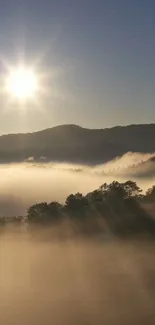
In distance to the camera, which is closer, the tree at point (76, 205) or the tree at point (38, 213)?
the tree at point (76, 205)

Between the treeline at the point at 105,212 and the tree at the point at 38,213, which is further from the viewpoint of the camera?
the tree at the point at 38,213

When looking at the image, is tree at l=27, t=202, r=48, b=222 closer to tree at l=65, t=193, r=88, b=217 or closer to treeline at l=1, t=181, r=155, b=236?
treeline at l=1, t=181, r=155, b=236

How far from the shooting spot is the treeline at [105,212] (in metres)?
65.4

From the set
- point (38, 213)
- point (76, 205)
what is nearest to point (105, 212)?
point (76, 205)

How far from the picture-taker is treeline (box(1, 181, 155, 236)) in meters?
65.4

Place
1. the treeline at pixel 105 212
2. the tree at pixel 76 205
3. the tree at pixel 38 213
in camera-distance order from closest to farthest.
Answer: the treeline at pixel 105 212, the tree at pixel 76 205, the tree at pixel 38 213

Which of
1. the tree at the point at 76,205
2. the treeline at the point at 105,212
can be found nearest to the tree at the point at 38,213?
the treeline at the point at 105,212

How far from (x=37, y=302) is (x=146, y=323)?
12356mm

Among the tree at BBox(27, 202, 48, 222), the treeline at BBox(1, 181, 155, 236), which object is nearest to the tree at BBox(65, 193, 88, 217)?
the treeline at BBox(1, 181, 155, 236)

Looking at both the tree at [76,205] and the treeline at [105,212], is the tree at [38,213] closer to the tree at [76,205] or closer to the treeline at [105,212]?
the treeline at [105,212]

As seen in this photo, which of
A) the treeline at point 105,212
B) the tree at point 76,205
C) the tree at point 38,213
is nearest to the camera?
the treeline at point 105,212

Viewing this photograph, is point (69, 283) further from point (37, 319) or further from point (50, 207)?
point (50, 207)

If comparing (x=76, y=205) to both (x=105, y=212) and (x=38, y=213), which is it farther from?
(x=38, y=213)

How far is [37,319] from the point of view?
39.5m
